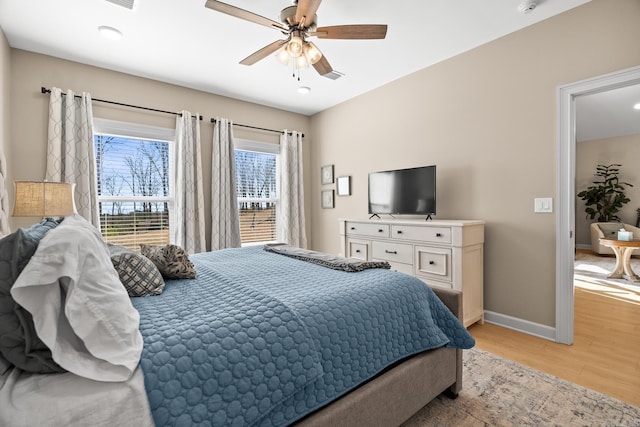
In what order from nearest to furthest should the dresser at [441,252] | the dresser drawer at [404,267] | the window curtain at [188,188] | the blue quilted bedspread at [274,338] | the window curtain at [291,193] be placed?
the blue quilted bedspread at [274,338]
the dresser at [441,252]
the dresser drawer at [404,267]
the window curtain at [188,188]
the window curtain at [291,193]

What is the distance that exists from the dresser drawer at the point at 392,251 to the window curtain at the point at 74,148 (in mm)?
2934

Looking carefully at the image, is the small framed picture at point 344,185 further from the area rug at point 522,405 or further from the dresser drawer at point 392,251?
the area rug at point 522,405

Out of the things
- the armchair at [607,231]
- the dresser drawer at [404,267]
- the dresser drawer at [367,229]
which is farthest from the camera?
the armchair at [607,231]

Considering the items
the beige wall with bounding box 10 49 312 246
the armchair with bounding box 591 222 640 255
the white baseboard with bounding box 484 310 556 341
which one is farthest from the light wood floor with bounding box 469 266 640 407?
the beige wall with bounding box 10 49 312 246

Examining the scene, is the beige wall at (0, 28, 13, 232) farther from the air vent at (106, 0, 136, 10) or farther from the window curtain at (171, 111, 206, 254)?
the window curtain at (171, 111, 206, 254)

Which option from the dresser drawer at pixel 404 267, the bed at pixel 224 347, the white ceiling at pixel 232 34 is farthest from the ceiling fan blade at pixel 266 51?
the dresser drawer at pixel 404 267

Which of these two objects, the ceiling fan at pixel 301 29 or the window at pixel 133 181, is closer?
the ceiling fan at pixel 301 29

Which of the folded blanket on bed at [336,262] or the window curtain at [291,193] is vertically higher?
the window curtain at [291,193]

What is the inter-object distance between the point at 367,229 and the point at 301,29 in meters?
2.12

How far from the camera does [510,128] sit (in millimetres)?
2756

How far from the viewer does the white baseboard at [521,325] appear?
8.36ft

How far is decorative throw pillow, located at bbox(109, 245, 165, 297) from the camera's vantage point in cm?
140

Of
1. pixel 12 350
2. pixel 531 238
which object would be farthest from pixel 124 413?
pixel 531 238

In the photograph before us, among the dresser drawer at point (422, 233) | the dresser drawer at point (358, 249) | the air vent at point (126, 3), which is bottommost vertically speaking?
the dresser drawer at point (358, 249)
